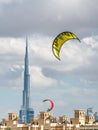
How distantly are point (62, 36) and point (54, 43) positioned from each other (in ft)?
6.99

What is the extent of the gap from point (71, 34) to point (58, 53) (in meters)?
3.82

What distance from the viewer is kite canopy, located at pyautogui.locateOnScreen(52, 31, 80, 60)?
320ft

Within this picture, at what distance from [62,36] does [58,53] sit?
2950 mm

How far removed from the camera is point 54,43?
→ 9925cm

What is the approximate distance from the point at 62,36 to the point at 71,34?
1.54m

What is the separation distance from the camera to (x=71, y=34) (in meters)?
97.8

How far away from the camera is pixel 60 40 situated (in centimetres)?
9925

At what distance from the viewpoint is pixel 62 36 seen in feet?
322

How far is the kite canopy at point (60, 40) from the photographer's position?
320ft

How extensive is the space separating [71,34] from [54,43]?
11.4 ft
